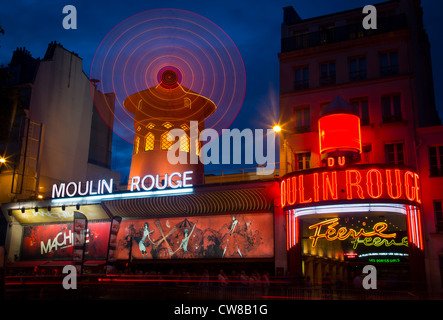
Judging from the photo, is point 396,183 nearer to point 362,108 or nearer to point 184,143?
point 362,108

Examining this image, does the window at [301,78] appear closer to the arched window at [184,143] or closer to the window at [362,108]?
the window at [362,108]

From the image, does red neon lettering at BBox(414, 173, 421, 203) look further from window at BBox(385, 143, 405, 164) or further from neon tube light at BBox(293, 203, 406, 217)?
window at BBox(385, 143, 405, 164)

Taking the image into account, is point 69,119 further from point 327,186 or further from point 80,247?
point 327,186

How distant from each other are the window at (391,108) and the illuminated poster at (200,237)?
5.96m

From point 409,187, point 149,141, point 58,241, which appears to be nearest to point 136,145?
point 149,141

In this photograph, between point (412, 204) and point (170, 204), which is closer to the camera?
point (412, 204)

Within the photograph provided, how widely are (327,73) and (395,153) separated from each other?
4.43 metres

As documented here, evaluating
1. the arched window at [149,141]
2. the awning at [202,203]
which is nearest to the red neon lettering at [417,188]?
the awning at [202,203]

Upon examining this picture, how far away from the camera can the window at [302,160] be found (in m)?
19.1

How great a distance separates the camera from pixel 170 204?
20938 millimetres

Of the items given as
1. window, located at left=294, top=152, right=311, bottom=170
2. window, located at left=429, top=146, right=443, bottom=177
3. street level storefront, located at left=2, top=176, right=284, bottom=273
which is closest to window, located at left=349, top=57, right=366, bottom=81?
window, located at left=294, top=152, right=311, bottom=170

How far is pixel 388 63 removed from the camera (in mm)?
18828
